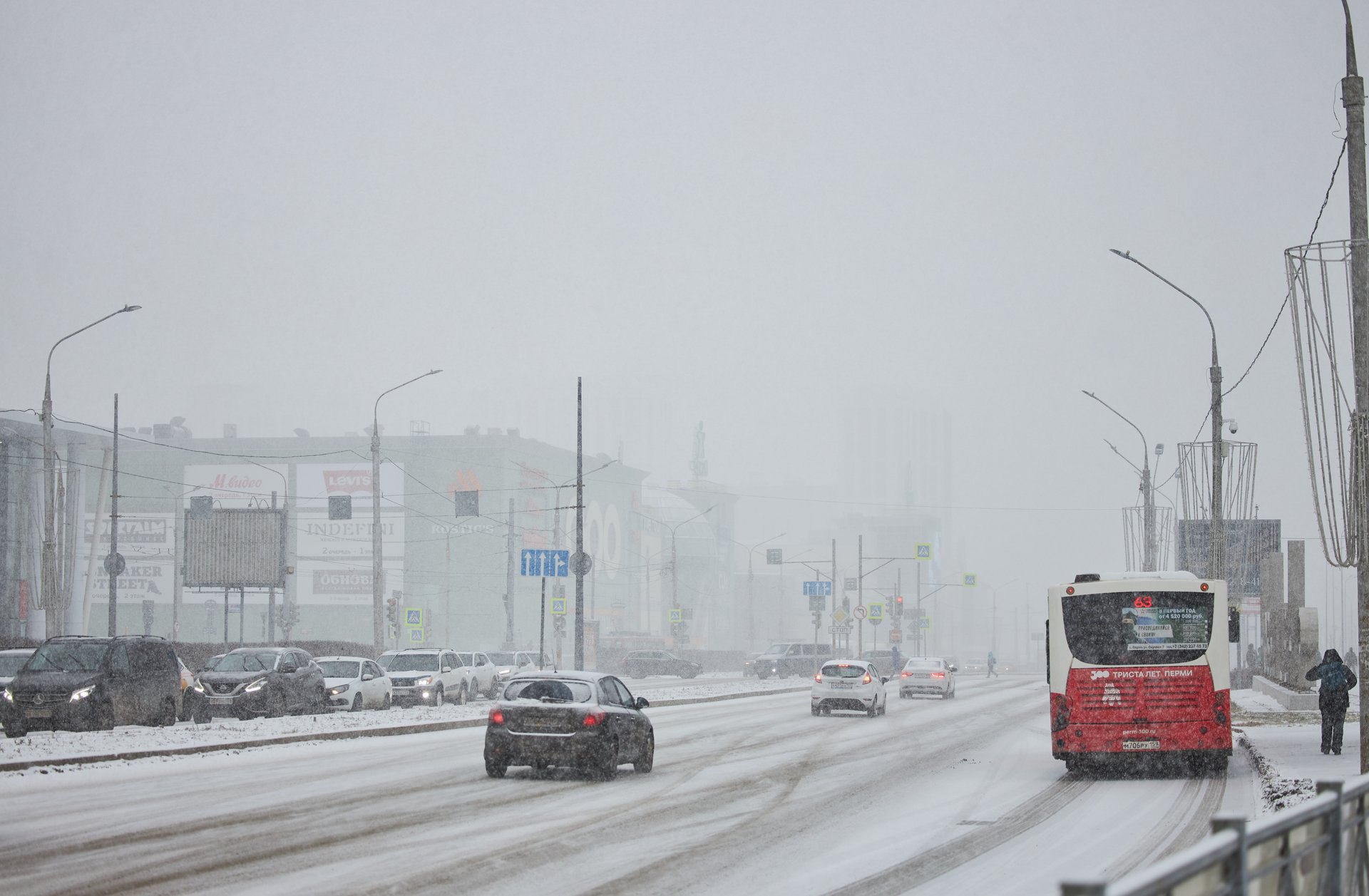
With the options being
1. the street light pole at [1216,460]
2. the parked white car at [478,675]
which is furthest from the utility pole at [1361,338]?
Answer: the parked white car at [478,675]

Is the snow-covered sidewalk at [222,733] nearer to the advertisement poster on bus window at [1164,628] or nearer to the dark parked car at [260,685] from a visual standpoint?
the dark parked car at [260,685]

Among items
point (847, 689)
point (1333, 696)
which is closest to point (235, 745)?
point (1333, 696)

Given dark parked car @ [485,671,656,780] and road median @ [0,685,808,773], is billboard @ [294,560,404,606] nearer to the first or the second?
road median @ [0,685,808,773]

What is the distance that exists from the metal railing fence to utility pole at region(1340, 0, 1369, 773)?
9011mm

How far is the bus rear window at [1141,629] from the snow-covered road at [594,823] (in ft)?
5.51

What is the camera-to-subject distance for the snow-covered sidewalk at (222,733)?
22.9 metres

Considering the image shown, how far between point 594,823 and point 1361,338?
921 cm

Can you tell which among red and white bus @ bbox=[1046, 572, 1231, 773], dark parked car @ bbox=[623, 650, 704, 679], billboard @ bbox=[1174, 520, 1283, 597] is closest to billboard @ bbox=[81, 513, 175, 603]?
dark parked car @ bbox=[623, 650, 704, 679]

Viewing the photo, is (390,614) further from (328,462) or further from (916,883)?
(328,462)

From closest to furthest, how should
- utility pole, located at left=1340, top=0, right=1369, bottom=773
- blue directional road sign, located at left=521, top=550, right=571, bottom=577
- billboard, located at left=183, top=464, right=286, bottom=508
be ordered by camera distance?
utility pole, located at left=1340, top=0, right=1369, bottom=773 → blue directional road sign, located at left=521, top=550, right=571, bottom=577 → billboard, located at left=183, top=464, right=286, bottom=508

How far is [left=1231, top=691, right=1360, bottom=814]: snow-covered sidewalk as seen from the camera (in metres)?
16.6

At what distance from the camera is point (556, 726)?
793 inches

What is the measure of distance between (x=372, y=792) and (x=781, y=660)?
62.6 m

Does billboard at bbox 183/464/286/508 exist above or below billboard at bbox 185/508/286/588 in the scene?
above
